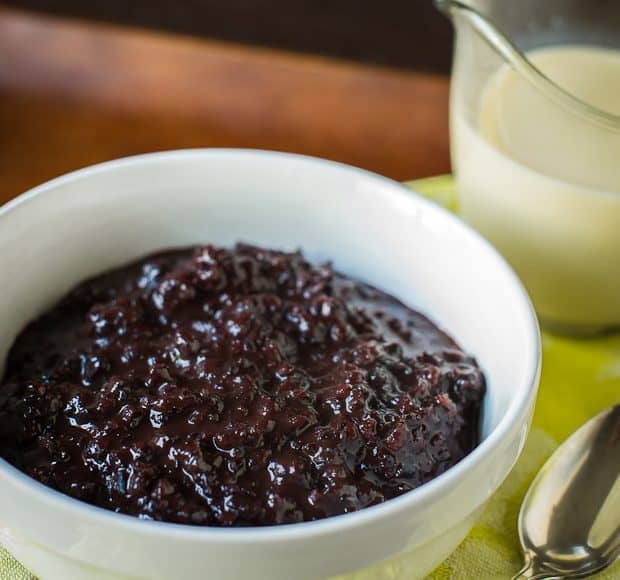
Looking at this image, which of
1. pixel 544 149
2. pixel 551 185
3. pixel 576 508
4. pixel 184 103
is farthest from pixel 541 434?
pixel 184 103

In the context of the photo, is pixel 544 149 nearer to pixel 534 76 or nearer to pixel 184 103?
pixel 534 76

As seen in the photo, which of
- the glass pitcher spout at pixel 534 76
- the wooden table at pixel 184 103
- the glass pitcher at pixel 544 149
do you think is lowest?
the wooden table at pixel 184 103

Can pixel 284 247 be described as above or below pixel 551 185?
below

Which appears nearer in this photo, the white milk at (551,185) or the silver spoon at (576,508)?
the silver spoon at (576,508)

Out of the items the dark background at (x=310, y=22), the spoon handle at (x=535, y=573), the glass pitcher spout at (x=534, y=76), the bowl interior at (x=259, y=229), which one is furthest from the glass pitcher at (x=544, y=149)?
the dark background at (x=310, y=22)

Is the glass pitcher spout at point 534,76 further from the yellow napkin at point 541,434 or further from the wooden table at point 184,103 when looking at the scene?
the wooden table at point 184,103

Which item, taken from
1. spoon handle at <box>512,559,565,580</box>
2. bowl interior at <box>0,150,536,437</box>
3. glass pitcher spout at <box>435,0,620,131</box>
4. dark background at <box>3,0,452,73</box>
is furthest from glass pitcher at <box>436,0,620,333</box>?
dark background at <box>3,0,452,73</box>
